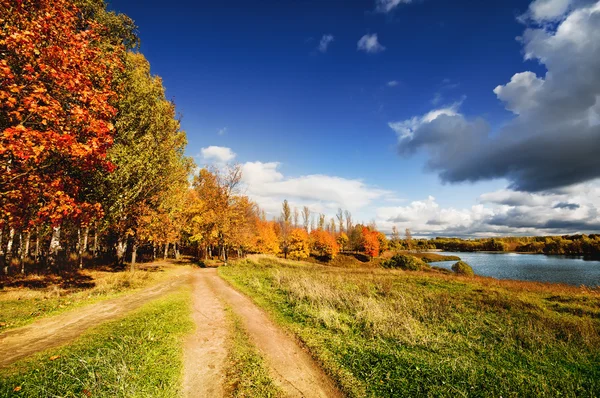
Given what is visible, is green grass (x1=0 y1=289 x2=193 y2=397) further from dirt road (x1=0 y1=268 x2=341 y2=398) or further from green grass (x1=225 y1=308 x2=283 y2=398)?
green grass (x1=225 y1=308 x2=283 y2=398)

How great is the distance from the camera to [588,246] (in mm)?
96625

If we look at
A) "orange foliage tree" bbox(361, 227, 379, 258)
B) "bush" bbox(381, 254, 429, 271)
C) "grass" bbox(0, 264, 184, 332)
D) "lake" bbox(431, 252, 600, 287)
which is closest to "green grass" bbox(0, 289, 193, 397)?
"grass" bbox(0, 264, 184, 332)

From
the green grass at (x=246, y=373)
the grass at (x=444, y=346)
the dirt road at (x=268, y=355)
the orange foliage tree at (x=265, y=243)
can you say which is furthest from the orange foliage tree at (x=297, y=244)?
the green grass at (x=246, y=373)

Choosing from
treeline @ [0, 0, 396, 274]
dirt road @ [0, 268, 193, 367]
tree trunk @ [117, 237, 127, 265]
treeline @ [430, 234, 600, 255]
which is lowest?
treeline @ [430, 234, 600, 255]

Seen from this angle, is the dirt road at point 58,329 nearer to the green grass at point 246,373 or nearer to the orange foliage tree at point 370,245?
the green grass at point 246,373

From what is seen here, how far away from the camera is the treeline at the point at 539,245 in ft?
324

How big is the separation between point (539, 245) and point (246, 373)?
557ft

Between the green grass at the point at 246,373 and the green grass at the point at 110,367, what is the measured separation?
139cm

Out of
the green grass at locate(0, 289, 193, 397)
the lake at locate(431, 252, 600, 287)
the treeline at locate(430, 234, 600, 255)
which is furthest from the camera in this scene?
the treeline at locate(430, 234, 600, 255)

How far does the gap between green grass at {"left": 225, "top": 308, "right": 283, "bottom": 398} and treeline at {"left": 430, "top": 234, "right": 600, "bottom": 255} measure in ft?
464

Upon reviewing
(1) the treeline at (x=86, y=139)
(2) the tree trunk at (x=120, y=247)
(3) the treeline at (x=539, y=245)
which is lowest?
(3) the treeline at (x=539, y=245)

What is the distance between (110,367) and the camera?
6203mm

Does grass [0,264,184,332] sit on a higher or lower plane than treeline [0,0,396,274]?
lower

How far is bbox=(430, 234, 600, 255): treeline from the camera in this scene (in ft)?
324
